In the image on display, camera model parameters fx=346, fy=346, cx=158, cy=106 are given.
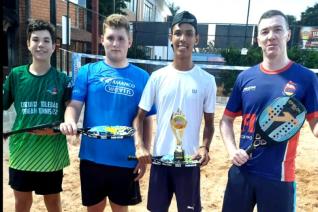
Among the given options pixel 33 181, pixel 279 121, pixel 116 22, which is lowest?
pixel 33 181

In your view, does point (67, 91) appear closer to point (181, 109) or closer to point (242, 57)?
point (181, 109)

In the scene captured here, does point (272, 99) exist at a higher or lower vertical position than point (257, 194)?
higher

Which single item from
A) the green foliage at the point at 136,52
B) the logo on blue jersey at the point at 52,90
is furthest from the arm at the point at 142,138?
the green foliage at the point at 136,52

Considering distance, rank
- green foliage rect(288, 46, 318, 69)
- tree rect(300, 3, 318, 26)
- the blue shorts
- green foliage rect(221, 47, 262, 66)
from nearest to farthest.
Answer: the blue shorts → green foliage rect(288, 46, 318, 69) → green foliage rect(221, 47, 262, 66) → tree rect(300, 3, 318, 26)

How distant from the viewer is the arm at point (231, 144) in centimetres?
227

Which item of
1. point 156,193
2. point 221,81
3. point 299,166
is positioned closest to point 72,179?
point 156,193

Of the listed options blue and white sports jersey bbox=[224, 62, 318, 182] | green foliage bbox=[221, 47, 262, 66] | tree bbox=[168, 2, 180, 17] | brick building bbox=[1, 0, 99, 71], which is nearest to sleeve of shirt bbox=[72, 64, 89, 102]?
blue and white sports jersey bbox=[224, 62, 318, 182]

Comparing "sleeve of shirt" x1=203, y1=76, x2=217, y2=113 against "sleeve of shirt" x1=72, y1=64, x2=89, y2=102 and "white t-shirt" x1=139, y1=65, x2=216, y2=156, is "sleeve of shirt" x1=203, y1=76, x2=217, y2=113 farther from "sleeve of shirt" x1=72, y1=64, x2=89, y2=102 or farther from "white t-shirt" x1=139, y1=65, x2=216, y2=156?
"sleeve of shirt" x1=72, y1=64, x2=89, y2=102

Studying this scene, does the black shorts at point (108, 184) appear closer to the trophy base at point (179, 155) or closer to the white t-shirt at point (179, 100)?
the white t-shirt at point (179, 100)

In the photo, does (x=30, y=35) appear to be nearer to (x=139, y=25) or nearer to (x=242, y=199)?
(x=242, y=199)

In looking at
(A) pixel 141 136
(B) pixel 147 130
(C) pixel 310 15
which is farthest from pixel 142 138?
(C) pixel 310 15

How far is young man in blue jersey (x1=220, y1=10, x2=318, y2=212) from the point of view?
2.30 meters

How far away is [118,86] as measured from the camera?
2.65m

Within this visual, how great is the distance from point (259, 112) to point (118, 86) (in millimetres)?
1054
